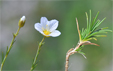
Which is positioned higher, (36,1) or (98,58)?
(36,1)

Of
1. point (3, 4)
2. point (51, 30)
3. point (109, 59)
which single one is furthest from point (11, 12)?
point (51, 30)

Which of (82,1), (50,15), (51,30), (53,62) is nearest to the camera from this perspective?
(51,30)

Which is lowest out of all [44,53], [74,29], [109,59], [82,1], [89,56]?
[109,59]

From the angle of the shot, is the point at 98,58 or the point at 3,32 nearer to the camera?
the point at 98,58


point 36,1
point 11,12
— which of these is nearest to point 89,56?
point 36,1

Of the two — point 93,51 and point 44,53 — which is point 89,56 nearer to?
point 93,51

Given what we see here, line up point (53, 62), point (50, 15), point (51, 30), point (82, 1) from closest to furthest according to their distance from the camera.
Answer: point (51, 30), point (53, 62), point (82, 1), point (50, 15)
